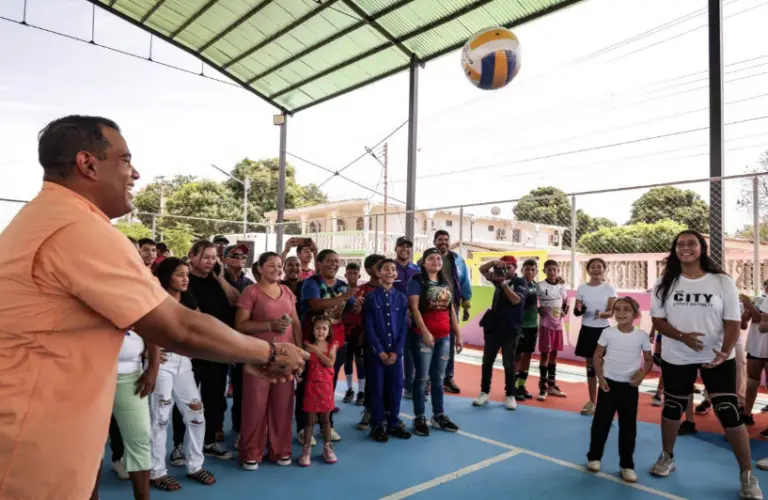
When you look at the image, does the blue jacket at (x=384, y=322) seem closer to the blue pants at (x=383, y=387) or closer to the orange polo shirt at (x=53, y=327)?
the blue pants at (x=383, y=387)

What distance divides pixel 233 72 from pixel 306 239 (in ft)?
27.0

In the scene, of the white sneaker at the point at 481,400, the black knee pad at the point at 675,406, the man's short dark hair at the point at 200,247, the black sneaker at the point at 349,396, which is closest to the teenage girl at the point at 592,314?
the white sneaker at the point at 481,400

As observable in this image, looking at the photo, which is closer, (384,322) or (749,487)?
(749,487)

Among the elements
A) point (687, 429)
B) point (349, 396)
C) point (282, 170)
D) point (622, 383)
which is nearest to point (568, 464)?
point (622, 383)

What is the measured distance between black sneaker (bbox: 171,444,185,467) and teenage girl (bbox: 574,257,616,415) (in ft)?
13.1

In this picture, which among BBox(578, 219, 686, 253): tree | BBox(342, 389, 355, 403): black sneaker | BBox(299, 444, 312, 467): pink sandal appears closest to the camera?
BBox(299, 444, 312, 467): pink sandal

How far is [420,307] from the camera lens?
16.7ft

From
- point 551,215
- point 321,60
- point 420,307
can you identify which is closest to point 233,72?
point 321,60

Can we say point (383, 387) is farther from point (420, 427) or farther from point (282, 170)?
point (282, 170)

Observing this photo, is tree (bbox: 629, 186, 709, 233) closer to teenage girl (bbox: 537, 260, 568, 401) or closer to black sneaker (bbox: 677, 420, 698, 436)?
teenage girl (bbox: 537, 260, 568, 401)

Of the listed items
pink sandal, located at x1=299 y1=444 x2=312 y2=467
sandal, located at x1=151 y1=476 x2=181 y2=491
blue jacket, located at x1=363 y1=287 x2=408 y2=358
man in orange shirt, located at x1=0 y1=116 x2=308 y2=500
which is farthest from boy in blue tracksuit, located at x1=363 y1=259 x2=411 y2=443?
man in orange shirt, located at x1=0 y1=116 x2=308 y2=500

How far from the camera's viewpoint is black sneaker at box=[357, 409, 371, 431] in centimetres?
491

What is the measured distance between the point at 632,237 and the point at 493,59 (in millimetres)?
19224

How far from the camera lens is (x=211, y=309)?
4.04 metres
